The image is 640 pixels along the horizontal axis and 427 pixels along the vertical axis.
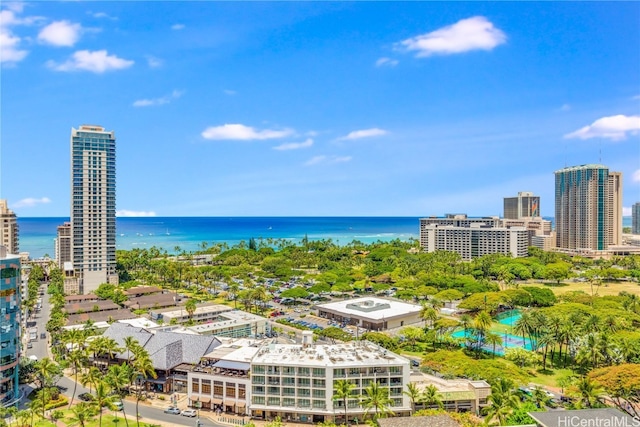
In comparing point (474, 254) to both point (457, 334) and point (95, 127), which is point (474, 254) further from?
point (95, 127)

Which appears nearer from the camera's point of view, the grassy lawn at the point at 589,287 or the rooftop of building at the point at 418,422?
the rooftop of building at the point at 418,422

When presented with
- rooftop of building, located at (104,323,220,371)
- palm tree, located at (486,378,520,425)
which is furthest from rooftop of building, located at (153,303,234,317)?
palm tree, located at (486,378,520,425)

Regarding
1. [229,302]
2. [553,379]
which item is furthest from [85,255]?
[553,379]

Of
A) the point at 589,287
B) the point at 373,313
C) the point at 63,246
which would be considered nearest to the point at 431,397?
the point at 373,313

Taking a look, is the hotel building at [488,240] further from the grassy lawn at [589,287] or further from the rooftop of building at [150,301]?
the rooftop of building at [150,301]

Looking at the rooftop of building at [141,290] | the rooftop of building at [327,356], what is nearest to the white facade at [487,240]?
the rooftop of building at [141,290]

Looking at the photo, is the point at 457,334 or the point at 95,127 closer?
the point at 457,334

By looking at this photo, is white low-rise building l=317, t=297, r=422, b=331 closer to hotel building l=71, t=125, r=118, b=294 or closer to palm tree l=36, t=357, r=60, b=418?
palm tree l=36, t=357, r=60, b=418
